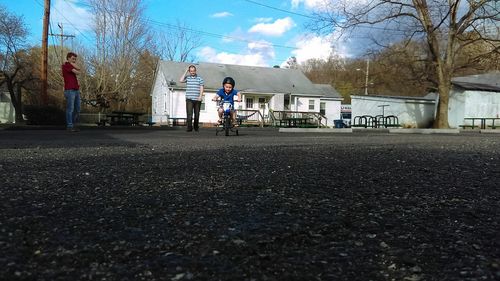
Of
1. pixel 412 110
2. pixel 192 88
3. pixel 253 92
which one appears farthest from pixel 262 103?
pixel 192 88

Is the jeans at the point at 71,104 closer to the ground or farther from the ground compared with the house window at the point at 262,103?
closer to the ground

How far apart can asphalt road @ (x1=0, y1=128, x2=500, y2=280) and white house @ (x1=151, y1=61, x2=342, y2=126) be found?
35351mm

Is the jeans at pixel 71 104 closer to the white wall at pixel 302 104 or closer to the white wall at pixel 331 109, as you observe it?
the white wall at pixel 302 104

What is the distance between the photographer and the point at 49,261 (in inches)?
75.9

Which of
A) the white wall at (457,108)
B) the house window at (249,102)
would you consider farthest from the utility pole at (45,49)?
the white wall at (457,108)

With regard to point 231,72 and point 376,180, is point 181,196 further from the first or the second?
point 231,72

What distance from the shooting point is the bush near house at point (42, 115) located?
18.4m

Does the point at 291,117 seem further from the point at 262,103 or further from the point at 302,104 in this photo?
the point at 302,104

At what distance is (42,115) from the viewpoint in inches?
723

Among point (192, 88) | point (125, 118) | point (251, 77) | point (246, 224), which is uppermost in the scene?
point (251, 77)

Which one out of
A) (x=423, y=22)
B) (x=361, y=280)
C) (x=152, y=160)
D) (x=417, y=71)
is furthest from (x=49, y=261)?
(x=417, y=71)

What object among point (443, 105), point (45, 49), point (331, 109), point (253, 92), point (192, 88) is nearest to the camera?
point (192, 88)

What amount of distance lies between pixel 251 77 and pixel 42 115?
2893cm

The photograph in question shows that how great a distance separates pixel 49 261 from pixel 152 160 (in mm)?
3652
